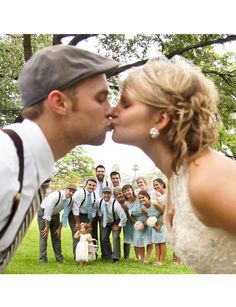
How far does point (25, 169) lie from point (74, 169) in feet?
21.6

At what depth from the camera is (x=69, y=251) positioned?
6547mm

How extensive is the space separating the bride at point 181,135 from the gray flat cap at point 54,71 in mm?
196

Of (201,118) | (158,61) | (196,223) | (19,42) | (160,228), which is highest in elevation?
(19,42)

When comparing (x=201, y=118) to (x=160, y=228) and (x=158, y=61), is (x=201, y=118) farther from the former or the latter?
(x=160, y=228)

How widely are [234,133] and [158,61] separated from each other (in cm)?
718

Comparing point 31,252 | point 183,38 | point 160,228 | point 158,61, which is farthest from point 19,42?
point 158,61

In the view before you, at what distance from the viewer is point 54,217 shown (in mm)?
6035

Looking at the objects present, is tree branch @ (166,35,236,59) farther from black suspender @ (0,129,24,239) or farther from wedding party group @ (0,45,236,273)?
black suspender @ (0,129,24,239)

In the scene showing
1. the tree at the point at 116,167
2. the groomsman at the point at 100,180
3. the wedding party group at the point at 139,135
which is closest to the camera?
the wedding party group at the point at 139,135

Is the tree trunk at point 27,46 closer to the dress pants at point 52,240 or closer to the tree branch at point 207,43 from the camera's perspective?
the tree branch at point 207,43

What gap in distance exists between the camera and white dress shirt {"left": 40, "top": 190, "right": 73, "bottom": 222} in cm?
586

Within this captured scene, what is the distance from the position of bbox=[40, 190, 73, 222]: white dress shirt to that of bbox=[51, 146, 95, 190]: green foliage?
98cm

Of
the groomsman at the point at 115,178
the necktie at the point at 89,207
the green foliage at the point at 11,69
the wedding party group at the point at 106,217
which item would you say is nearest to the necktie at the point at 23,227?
the wedding party group at the point at 106,217

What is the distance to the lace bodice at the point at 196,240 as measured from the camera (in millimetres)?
1629
